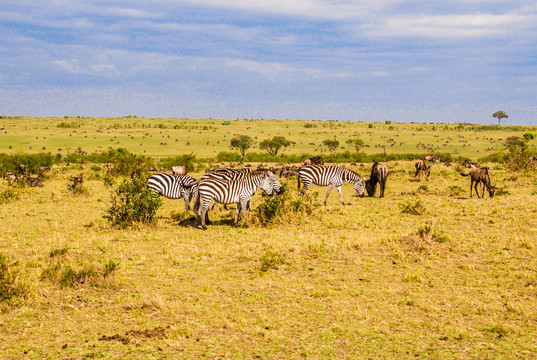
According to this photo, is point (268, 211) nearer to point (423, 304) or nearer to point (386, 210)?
point (386, 210)

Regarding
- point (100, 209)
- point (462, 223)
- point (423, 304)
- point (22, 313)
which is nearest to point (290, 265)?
point (423, 304)

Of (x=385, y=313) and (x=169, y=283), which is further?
(x=169, y=283)

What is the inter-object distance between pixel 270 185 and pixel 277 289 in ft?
19.7

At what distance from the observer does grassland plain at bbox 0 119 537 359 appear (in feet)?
20.5

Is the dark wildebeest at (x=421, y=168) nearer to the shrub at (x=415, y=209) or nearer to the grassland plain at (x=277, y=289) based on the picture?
the shrub at (x=415, y=209)

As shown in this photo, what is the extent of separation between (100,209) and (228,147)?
49.8 meters

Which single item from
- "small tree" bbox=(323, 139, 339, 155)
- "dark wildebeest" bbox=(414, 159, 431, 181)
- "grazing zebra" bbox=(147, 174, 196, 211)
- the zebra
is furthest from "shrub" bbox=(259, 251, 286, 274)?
"small tree" bbox=(323, 139, 339, 155)

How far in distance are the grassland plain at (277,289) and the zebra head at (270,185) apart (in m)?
1.01

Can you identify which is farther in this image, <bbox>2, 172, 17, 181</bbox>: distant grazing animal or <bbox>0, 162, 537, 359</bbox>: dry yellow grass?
<bbox>2, 172, 17, 181</bbox>: distant grazing animal

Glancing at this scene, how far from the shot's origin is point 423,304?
24.9ft

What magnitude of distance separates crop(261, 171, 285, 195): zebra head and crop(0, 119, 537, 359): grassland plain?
101 cm

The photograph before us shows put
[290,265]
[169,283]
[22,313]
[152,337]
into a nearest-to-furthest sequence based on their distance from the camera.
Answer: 1. [152,337]
2. [22,313]
3. [169,283]
4. [290,265]

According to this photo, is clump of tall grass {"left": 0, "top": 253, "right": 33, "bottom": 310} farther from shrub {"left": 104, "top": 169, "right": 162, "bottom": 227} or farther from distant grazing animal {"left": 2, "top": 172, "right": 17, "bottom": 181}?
distant grazing animal {"left": 2, "top": 172, "right": 17, "bottom": 181}

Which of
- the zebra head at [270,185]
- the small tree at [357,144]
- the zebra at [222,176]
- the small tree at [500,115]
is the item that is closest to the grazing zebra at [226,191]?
the zebra head at [270,185]
